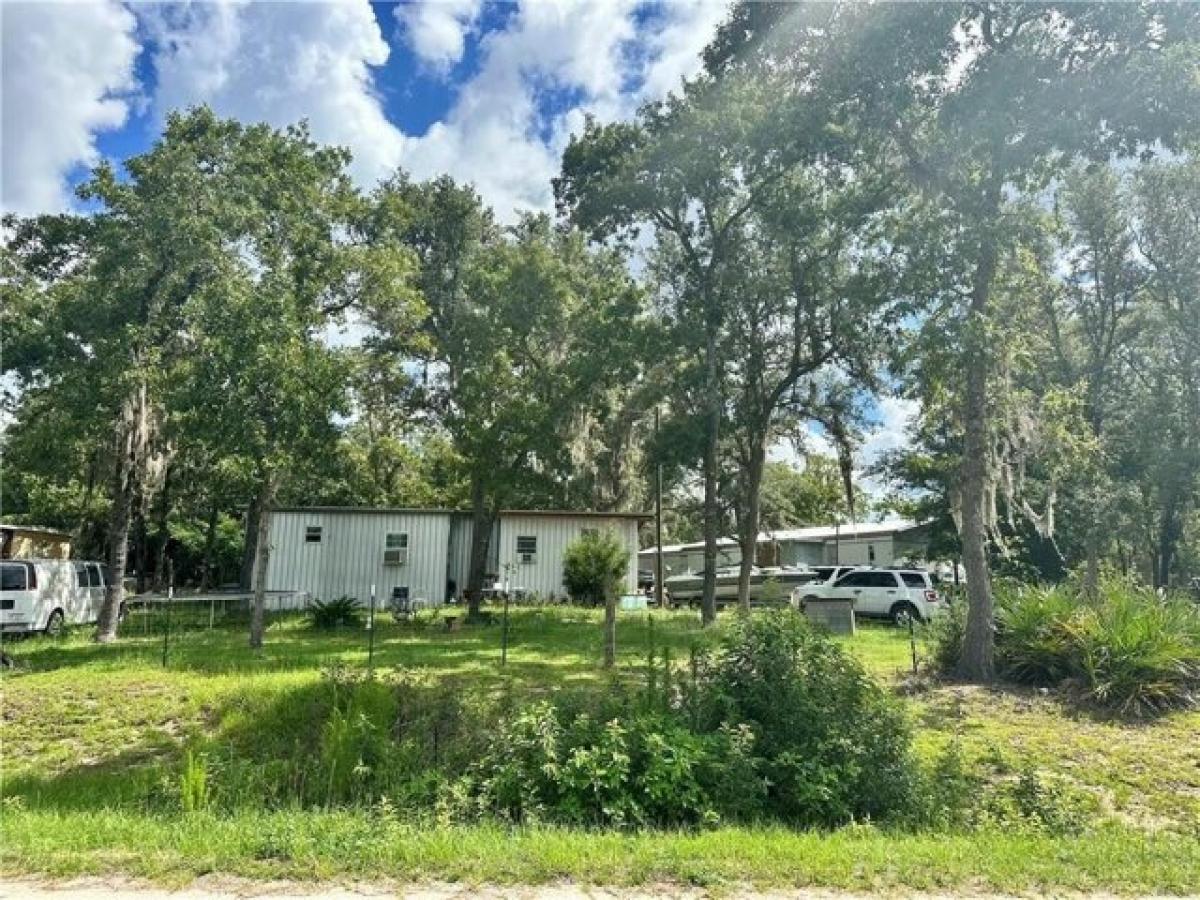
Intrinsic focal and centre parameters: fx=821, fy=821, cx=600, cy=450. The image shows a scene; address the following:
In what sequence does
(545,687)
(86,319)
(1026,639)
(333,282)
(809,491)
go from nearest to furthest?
1. (545,687)
2. (1026,639)
3. (86,319)
4. (333,282)
5. (809,491)

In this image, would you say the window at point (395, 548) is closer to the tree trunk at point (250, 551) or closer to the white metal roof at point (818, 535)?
the tree trunk at point (250, 551)

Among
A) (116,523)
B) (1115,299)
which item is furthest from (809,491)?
(116,523)

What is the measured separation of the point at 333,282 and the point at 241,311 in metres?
3.68

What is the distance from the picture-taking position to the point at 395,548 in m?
23.5

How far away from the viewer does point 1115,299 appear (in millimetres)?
24000

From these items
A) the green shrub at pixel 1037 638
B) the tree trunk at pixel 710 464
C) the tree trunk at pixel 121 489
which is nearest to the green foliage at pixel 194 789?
the green shrub at pixel 1037 638

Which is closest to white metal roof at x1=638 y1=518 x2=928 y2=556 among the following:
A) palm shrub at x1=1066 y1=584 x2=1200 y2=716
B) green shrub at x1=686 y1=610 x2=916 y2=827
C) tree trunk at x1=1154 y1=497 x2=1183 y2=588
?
tree trunk at x1=1154 y1=497 x2=1183 y2=588

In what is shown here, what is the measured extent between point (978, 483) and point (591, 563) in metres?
12.4

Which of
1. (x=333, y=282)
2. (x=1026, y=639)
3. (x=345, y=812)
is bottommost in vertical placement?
(x=345, y=812)

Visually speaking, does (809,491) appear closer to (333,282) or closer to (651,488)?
(651,488)

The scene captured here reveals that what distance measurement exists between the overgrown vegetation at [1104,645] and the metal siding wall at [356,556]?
15.3m

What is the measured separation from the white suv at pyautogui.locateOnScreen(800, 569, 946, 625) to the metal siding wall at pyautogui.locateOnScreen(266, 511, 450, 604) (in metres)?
10.4

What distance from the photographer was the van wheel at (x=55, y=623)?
1691cm

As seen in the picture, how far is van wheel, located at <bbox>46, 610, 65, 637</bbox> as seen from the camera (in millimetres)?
16906
